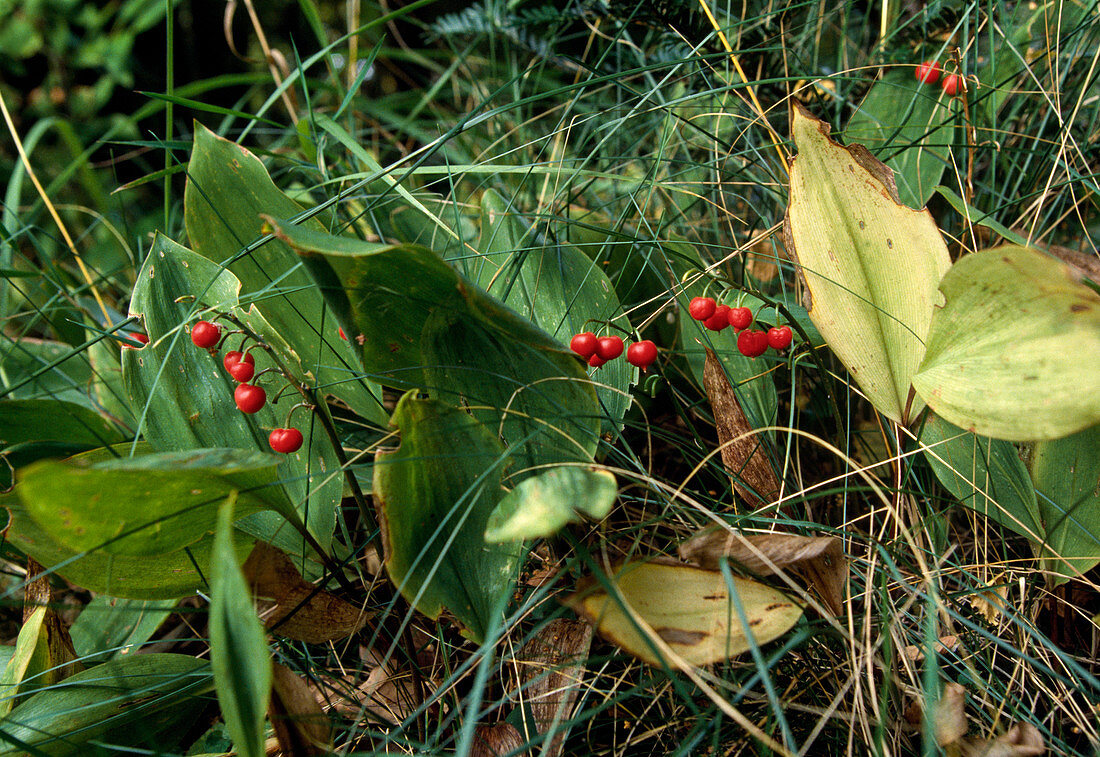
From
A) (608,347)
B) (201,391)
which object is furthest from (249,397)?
(608,347)

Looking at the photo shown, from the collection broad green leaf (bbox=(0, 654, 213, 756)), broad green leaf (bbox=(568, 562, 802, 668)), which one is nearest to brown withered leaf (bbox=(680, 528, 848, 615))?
broad green leaf (bbox=(568, 562, 802, 668))

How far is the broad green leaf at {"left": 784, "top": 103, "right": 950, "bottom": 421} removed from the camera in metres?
0.66

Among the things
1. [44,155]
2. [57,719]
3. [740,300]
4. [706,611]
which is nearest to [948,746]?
[706,611]

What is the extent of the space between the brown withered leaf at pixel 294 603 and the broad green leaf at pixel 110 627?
8.1 inches

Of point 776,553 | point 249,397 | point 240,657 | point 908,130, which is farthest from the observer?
point 908,130

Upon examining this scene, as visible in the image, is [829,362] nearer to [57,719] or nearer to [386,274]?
[386,274]

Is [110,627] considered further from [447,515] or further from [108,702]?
[447,515]

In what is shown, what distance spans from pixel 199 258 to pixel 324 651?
452 millimetres

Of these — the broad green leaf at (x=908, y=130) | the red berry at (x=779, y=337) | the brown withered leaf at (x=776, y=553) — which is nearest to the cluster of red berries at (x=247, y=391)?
the brown withered leaf at (x=776, y=553)

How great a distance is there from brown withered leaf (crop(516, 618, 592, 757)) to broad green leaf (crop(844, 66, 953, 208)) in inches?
26.9

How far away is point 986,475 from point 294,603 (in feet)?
2.11

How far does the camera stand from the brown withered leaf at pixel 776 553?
554mm

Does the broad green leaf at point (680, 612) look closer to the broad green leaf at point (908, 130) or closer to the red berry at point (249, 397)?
the red berry at point (249, 397)

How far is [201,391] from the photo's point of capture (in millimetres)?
760
